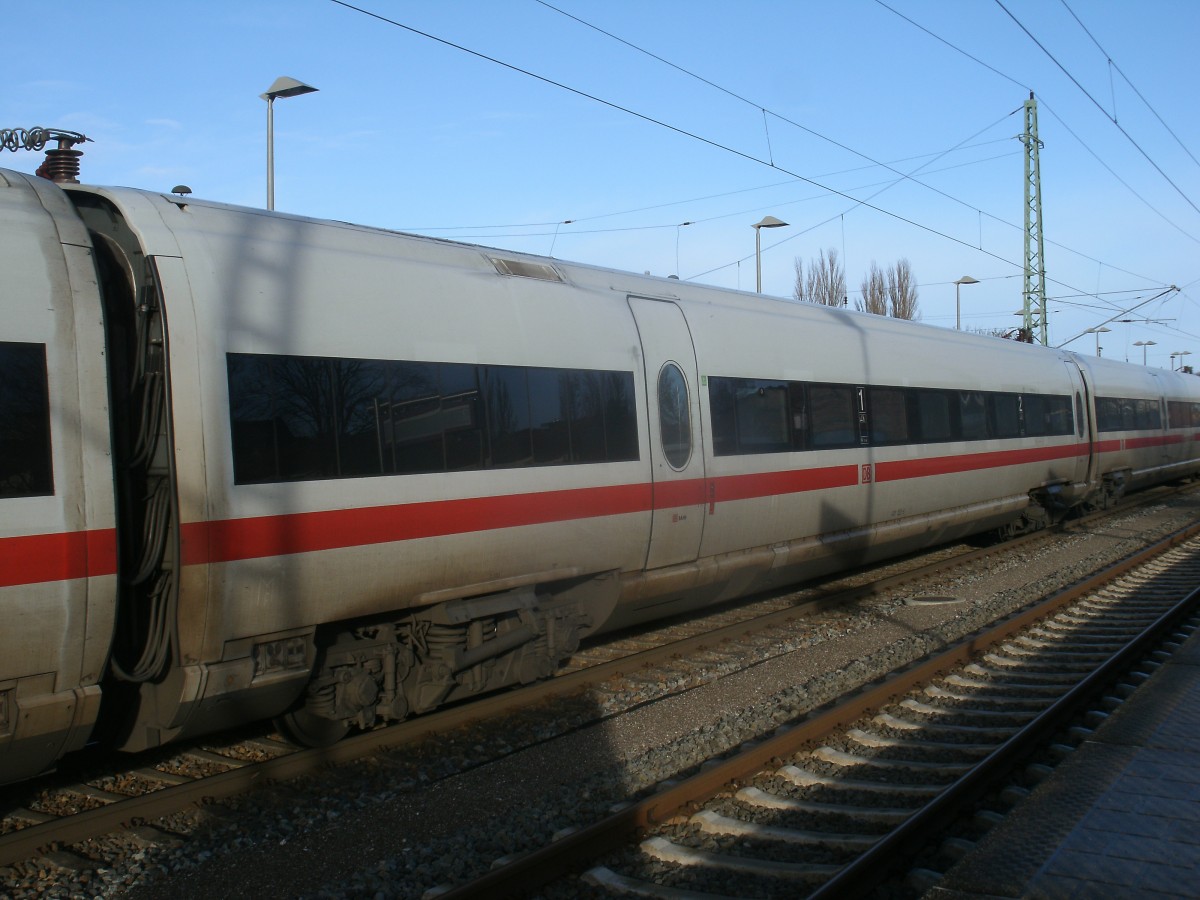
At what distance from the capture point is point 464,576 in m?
6.16

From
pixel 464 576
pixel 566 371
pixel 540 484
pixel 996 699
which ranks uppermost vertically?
pixel 566 371

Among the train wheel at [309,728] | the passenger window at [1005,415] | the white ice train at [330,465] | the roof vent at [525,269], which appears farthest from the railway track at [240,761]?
the passenger window at [1005,415]

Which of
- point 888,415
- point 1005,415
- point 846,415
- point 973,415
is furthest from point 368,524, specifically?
point 1005,415

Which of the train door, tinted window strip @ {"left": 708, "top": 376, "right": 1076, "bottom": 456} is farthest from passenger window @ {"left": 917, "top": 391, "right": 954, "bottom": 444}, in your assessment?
the train door

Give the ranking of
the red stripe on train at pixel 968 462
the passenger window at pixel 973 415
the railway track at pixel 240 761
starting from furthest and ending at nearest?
the passenger window at pixel 973 415, the red stripe on train at pixel 968 462, the railway track at pixel 240 761

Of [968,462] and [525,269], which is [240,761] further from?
[968,462]

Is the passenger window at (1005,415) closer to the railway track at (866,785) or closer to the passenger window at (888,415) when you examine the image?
the passenger window at (888,415)

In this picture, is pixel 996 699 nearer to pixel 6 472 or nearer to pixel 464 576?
pixel 464 576

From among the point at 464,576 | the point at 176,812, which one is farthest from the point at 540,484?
the point at 176,812

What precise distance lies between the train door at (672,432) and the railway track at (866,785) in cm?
186

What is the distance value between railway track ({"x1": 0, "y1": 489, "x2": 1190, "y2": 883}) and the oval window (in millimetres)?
1612

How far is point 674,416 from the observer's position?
25.8 ft

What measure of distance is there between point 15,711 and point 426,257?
3.48 meters

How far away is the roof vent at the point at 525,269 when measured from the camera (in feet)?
23.0
